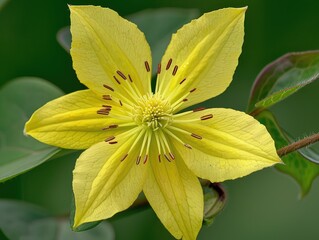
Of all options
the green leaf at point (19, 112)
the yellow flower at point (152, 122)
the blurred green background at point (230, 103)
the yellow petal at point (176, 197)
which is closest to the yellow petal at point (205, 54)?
the yellow flower at point (152, 122)

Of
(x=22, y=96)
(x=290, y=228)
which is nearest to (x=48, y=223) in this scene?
(x=22, y=96)

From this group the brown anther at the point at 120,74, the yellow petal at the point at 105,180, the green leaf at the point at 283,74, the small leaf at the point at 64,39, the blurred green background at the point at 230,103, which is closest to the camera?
the yellow petal at the point at 105,180

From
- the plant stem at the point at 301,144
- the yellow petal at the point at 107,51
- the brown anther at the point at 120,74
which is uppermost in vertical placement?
the yellow petal at the point at 107,51

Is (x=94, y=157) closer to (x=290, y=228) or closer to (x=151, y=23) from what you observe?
(x=151, y=23)

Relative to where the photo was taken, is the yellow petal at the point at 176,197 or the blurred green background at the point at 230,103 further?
the blurred green background at the point at 230,103

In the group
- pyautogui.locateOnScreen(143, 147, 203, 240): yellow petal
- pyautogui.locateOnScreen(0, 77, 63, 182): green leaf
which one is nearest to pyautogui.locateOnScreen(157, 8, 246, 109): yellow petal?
pyautogui.locateOnScreen(143, 147, 203, 240): yellow petal

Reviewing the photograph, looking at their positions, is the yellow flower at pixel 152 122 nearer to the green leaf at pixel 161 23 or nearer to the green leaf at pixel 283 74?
the green leaf at pixel 283 74

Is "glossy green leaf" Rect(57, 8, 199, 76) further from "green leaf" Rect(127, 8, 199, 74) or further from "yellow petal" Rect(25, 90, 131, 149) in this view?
"yellow petal" Rect(25, 90, 131, 149)
